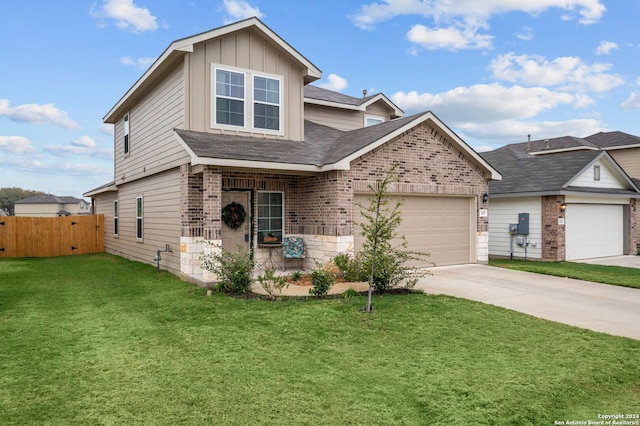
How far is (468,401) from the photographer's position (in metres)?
4.03

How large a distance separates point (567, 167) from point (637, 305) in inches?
403

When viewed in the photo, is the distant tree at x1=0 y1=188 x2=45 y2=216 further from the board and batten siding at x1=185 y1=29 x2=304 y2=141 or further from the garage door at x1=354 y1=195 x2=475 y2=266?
the garage door at x1=354 y1=195 x2=475 y2=266

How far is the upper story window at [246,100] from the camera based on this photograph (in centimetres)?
1180

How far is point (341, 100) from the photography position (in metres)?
17.2

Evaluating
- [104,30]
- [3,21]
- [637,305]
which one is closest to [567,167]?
[637,305]

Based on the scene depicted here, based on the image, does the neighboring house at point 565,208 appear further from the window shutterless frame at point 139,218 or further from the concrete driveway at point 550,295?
the window shutterless frame at point 139,218

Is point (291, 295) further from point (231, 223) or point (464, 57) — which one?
point (464, 57)

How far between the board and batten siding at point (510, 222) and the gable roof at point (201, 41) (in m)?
9.65

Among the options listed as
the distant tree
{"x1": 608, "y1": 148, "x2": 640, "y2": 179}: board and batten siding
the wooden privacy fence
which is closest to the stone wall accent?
{"x1": 608, "y1": 148, "x2": 640, "y2": 179}: board and batten siding

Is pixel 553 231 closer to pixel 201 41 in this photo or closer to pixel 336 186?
pixel 336 186

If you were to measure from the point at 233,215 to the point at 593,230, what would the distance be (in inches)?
582

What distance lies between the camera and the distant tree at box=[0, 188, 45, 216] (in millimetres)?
79250

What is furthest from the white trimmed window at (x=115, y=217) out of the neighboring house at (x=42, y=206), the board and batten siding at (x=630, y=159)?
the neighboring house at (x=42, y=206)

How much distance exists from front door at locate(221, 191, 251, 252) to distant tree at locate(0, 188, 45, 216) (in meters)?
84.1
